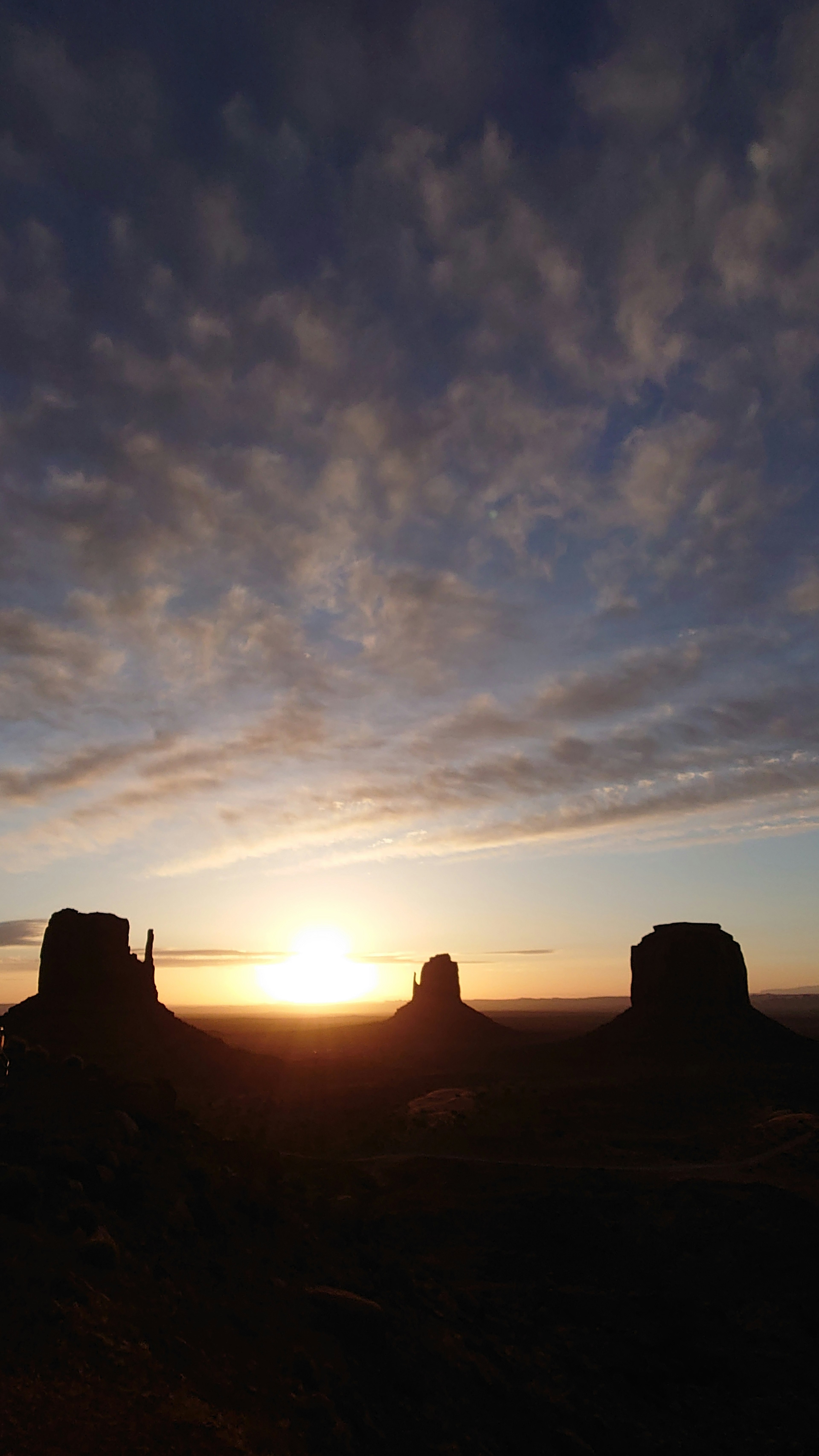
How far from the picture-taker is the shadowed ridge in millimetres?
68562

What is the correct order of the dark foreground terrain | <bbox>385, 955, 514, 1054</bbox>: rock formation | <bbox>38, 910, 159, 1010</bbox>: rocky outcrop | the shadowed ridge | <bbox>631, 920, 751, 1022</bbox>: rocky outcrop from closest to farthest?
1. the dark foreground terrain
2. the shadowed ridge
3. <bbox>38, 910, 159, 1010</bbox>: rocky outcrop
4. <bbox>631, 920, 751, 1022</bbox>: rocky outcrop
5. <bbox>385, 955, 514, 1054</bbox>: rock formation

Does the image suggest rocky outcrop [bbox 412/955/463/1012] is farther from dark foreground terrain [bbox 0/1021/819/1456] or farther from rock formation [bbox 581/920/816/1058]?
dark foreground terrain [bbox 0/1021/819/1456]

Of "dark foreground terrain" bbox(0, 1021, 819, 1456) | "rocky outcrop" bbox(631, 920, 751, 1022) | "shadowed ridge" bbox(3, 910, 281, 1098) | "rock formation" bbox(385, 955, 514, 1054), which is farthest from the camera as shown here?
"rock formation" bbox(385, 955, 514, 1054)

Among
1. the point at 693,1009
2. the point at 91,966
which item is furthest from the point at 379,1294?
the point at 693,1009

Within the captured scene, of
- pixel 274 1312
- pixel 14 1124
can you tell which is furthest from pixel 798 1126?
pixel 14 1124

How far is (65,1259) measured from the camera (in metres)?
13.9

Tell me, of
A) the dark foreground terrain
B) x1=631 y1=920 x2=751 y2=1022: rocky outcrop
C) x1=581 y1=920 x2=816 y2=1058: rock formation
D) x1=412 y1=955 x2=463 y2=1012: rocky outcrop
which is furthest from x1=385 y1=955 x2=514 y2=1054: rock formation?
the dark foreground terrain

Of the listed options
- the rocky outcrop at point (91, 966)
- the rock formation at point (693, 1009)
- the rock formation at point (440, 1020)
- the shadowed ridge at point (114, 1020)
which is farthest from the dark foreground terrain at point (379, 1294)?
the rock formation at point (440, 1020)

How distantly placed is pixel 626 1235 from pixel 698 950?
175 ft

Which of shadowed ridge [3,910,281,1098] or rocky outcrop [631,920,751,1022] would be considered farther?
rocky outcrop [631,920,751,1022]

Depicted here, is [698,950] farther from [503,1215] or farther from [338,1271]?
[338,1271]

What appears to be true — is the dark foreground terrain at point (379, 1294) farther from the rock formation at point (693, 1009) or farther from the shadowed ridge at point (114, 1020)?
the rock formation at point (693, 1009)

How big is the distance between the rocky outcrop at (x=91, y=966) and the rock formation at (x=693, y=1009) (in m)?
48.3

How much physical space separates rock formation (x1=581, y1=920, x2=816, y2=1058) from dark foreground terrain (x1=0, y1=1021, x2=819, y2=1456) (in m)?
32.7
